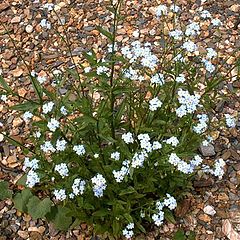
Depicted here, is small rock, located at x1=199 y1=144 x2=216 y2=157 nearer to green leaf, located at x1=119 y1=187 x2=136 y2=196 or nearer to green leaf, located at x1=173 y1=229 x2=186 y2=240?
green leaf, located at x1=173 y1=229 x2=186 y2=240

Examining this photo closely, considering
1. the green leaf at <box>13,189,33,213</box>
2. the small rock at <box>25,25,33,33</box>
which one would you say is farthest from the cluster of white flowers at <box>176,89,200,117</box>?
the small rock at <box>25,25,33,33</box>


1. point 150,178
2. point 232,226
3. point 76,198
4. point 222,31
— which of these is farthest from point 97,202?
point 222,31

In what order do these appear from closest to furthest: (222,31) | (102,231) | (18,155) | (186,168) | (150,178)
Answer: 1. (186,168)
2. (150,178)
3. (102,231)
4. (18,155)
5. (222,31)

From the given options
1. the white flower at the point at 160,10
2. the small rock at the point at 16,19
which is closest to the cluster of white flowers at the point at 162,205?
the white flower at the point at 160,10

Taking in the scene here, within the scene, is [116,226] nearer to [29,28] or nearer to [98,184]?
[98,184]

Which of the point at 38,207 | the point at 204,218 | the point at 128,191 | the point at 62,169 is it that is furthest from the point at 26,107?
the point at 204,218

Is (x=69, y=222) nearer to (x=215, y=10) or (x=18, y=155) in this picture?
(x=18, y=155)
